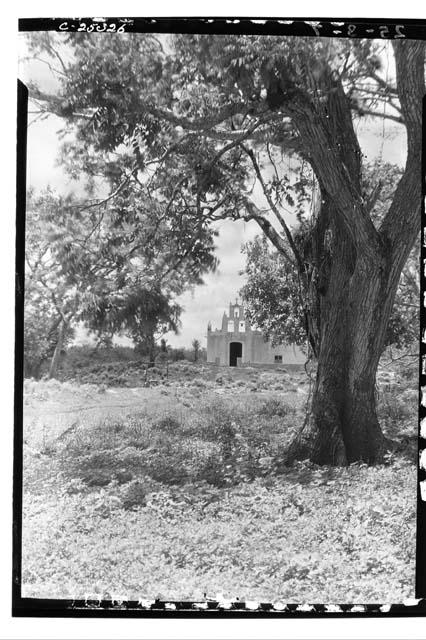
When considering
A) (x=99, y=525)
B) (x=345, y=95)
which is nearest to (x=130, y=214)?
(x=345, y=95)

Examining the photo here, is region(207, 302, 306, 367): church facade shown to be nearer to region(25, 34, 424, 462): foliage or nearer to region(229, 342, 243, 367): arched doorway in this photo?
region(229, 342, 243, 367): arched doorway

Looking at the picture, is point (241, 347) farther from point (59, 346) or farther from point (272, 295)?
point (59, 346)

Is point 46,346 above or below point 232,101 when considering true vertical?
below

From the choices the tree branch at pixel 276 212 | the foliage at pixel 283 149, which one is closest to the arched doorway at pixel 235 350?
the foliage at pixel 283 149

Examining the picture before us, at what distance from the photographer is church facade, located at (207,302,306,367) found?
108 inches

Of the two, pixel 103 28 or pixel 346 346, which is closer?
pixel 103 28

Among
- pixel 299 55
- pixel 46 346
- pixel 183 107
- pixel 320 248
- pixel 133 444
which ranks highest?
pixel 299 55

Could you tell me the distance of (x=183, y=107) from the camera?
2.71 m

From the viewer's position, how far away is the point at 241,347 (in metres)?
2.74

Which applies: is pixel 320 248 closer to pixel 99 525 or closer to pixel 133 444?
pixel 133 444

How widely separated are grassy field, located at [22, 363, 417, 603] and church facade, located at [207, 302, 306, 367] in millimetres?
70

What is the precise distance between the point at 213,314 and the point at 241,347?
8.3 inches

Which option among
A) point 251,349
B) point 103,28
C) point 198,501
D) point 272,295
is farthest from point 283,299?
point 103,28

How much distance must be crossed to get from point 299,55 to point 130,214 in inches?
43.0
